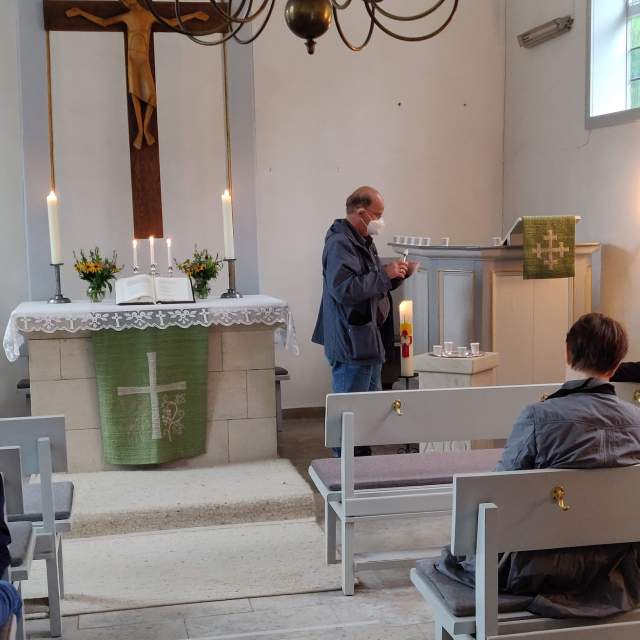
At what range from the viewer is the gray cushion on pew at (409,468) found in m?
3.70

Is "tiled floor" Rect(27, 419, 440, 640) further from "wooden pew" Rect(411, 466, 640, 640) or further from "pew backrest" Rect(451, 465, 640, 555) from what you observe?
Answer: "pew backrest" Rect(451, 465, 640, 555)

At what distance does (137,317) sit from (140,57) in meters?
2.07

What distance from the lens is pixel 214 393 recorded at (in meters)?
5.23

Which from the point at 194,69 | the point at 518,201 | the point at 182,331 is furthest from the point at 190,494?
the point at 518,201

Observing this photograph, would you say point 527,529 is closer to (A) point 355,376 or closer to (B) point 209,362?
(A) point 355,376

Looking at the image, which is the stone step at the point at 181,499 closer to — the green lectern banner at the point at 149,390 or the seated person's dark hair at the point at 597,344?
the green lectern banner at the point at 149,390

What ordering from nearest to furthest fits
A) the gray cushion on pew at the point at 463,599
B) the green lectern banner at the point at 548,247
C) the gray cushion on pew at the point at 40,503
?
the gray cushion on pew at the point at 463,599
the gray cushion on pew at the point at 40,503
the green lectern banner at the point at 548,247

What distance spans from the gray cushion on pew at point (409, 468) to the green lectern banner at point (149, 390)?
129 centimetres

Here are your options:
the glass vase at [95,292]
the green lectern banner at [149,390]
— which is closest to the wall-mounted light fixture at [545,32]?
Result: the green lectern banner at [149,390]

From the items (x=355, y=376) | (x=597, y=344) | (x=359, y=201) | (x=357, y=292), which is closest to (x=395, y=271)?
(x=357, y=292)

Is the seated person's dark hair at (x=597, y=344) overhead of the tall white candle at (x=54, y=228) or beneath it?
beneath

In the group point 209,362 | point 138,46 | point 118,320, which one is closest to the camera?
point 118,320

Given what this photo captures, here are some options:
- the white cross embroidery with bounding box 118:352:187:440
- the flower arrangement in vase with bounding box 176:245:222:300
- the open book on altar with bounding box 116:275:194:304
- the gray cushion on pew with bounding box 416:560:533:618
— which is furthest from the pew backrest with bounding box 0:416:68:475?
the flower arrangement in vase with bounding box 176:245:222:300

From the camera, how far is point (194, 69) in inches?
268
